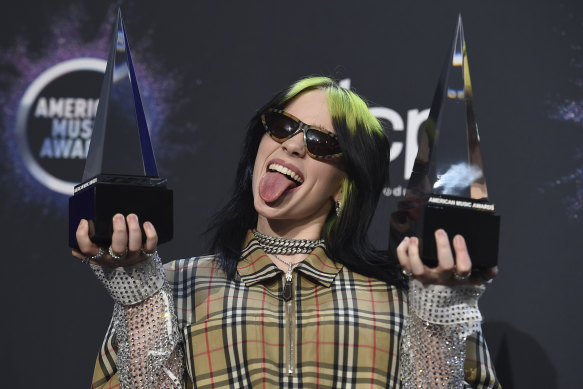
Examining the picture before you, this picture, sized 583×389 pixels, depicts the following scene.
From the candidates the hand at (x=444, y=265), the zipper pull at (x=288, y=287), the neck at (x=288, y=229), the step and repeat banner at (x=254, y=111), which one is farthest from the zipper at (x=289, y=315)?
the step and repeat banner at (x=254, y=111)

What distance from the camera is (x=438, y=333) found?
1.62 meters

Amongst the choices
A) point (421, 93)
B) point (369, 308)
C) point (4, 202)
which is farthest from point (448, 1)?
point (4, 202)

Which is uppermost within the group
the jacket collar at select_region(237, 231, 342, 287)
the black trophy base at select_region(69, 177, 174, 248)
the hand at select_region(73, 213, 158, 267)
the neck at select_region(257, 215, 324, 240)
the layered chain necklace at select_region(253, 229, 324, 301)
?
the black trophy base at select_region(69, 177, 174, 248)

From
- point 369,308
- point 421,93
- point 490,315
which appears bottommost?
point 490,315

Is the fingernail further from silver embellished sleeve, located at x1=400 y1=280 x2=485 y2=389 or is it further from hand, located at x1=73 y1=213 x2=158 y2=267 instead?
hand, located at x1=73 y1=213 x2=158 y2=267

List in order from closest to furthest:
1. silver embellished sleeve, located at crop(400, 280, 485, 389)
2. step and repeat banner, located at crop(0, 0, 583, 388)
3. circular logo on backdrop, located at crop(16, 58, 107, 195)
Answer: silver embellished sleeve, located at crop(400, 280, 485, 389), step and repeat banner, located at crop(0, 0, 583, 388), circular logo on backdrop, located at crop(16, 58, 107, 195)

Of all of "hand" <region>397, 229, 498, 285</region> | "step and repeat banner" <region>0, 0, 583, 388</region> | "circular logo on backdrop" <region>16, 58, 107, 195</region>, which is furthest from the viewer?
"circular logo on backdrop" <region>16, 58, 107, 195</region>

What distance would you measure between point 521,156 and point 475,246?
1.08 m

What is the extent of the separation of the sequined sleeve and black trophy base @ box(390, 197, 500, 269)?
0.09 metres

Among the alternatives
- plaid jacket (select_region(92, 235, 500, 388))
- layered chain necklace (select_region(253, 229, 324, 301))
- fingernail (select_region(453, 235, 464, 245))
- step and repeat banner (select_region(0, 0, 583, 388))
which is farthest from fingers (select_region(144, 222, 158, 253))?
step and repeat banner (select_region(0, 0, 583, 388))

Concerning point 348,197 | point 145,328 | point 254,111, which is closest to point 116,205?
point 145,328

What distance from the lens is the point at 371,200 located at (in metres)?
2.00

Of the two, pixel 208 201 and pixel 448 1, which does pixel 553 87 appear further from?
pixel 208 201

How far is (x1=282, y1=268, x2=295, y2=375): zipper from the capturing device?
175 centimetres
